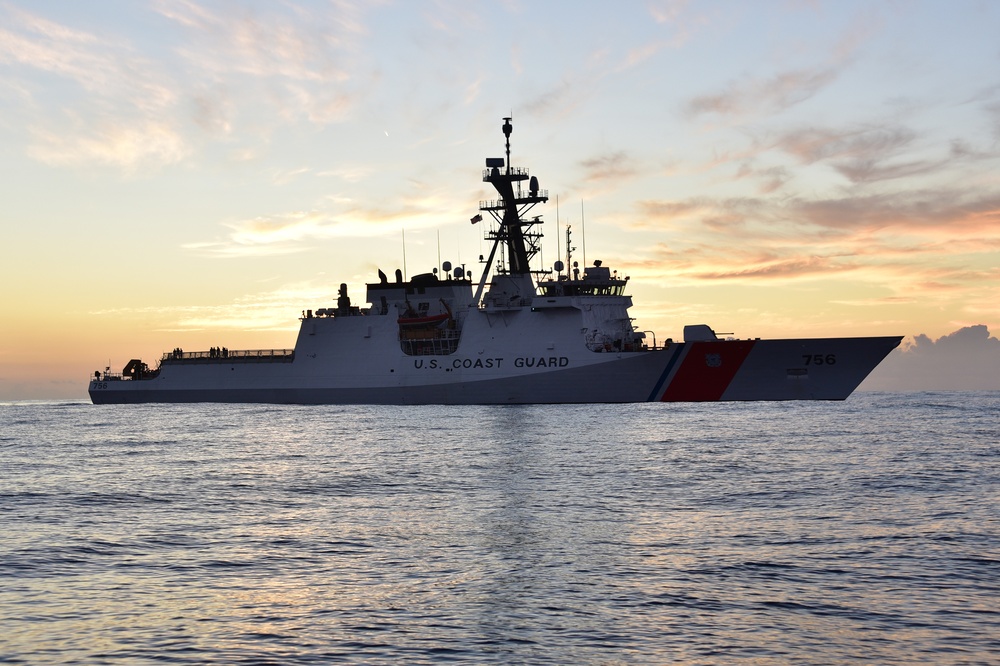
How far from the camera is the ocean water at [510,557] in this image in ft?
28.0

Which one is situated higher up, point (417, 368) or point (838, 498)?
point (417, 368)

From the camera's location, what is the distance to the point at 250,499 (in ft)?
60.6

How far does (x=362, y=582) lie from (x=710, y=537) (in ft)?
17.2

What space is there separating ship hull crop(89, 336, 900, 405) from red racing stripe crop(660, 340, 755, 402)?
47mm

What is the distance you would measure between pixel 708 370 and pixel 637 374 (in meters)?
3.36

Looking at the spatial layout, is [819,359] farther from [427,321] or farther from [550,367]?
[427,321]

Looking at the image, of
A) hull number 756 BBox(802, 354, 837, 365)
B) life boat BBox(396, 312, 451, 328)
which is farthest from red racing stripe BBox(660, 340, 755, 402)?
life boat BBox(396, 312, 451, 328)

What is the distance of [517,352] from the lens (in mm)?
46688

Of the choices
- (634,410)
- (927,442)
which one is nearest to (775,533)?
(927,442)

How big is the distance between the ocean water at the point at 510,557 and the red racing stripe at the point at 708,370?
1680 centimetres

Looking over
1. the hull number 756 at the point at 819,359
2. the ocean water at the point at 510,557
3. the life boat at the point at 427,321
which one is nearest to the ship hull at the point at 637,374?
the hull number 756 at the point at 819,359

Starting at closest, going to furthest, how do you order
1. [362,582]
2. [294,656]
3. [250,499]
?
[294,656]
[362,582]
[250,499]

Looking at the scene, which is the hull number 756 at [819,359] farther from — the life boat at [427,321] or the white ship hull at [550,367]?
the life boat at [427,321]

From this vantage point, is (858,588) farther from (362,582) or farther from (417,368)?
(417,368)
